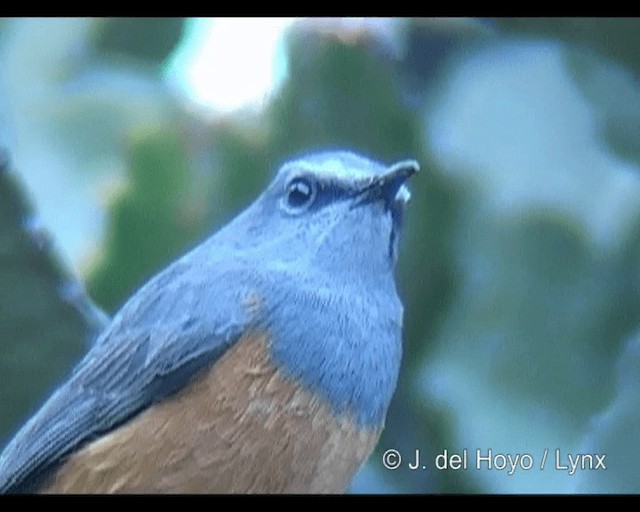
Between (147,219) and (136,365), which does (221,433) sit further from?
(147,219)

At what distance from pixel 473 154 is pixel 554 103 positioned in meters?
0.14

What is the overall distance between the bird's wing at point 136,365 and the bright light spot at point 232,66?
0.27 m

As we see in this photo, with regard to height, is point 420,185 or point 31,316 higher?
point 420,185

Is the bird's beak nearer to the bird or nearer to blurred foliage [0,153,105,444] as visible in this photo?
the bird

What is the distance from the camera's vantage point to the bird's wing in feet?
4.01

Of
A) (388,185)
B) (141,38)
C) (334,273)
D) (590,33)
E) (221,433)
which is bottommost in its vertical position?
(221,433)

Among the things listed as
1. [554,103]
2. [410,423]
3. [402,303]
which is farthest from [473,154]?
[410,423]

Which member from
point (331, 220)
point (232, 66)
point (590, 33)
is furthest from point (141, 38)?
point (590, 33)

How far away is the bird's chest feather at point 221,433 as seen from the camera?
1221 mm

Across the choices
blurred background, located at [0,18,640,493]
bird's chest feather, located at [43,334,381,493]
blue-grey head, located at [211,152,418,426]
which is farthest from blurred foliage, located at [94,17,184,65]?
bird's chest feather, located at [43,334,381,493]

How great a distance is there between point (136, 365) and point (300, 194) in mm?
301

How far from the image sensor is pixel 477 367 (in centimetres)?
137

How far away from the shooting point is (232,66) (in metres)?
1.39

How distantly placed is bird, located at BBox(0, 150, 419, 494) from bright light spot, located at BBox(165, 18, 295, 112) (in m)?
0.17
